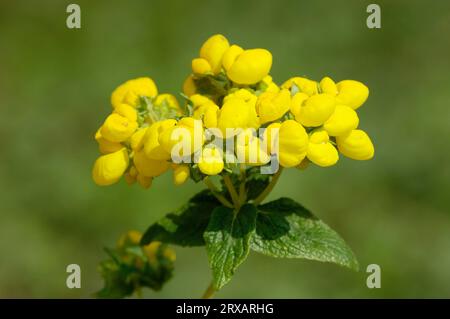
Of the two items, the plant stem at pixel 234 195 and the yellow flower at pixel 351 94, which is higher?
the yellow flower at pixel 351 94

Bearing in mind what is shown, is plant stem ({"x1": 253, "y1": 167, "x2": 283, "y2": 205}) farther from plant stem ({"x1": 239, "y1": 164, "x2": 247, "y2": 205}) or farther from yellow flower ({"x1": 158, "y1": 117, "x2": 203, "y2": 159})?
yellow flower ({"x1": 158, "y1": 117, "x2": 203, "y2": 159})

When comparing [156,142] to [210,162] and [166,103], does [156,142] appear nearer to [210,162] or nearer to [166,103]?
[210,162]

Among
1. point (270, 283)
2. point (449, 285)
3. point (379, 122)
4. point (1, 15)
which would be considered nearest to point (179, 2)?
point (1, 15)

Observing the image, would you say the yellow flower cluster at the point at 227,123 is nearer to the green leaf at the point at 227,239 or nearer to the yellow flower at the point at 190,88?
the yellow flower at the point at 190,88

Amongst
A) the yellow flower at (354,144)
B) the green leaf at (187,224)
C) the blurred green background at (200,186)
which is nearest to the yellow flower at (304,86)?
the yellow flower at (354,144)

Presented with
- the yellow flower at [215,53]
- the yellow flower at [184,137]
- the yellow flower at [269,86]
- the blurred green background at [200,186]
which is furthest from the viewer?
the blurred green background at [200,186]

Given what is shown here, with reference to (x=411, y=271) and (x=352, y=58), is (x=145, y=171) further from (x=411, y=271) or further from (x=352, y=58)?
(x=352, y=58)
